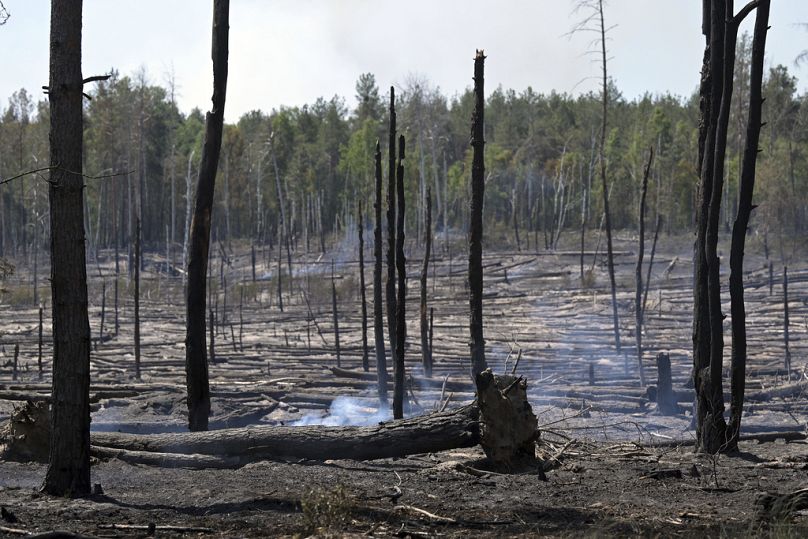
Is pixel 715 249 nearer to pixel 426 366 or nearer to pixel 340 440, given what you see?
pixel 340 440

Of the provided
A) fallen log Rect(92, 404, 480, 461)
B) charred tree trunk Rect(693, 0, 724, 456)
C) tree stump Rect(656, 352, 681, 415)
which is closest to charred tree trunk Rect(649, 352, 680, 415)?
tree stump Rect(656, 352, 681, 415)

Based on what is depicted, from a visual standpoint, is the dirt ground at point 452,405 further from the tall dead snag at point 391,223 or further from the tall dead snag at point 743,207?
the tall dead snag at point 391,223

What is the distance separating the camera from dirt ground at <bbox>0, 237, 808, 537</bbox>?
7742 millimetres

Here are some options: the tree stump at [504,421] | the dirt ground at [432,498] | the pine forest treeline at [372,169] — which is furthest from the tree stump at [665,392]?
the pine forest treeline at [372,169]

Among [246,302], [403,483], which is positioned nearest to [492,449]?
[403,483]

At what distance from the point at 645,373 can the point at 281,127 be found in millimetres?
50530

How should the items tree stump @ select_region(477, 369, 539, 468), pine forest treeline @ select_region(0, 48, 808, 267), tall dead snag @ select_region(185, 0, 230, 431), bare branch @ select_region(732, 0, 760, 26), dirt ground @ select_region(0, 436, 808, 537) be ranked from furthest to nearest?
pine forest treeline @ select_region(0, 48, 808, 267) → tall dead snag @ select_region(185, 0, 230, 431) → bare branch @ select_region(732, 0, 760, 26) → tree stump @ select_region(477, 369, 539, 468) → dirt ground @ select_region(0, 436, 808, 537)

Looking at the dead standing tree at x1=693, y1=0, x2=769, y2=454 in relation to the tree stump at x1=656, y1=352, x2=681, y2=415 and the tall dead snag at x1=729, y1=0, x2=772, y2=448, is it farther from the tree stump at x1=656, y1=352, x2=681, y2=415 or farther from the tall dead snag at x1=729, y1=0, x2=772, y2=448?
the tree stump at x1=656, y1=352, x2=681, y2=415

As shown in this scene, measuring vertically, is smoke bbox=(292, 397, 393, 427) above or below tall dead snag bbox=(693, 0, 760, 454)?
below

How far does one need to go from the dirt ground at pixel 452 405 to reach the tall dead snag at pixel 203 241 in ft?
6.24

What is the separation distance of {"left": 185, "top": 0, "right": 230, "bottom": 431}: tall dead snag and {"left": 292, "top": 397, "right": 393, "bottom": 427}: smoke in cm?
656

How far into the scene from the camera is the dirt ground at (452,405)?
7742 millimetres

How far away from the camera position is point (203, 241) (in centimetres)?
1328

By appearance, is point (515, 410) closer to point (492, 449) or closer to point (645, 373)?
point (492, 449)
